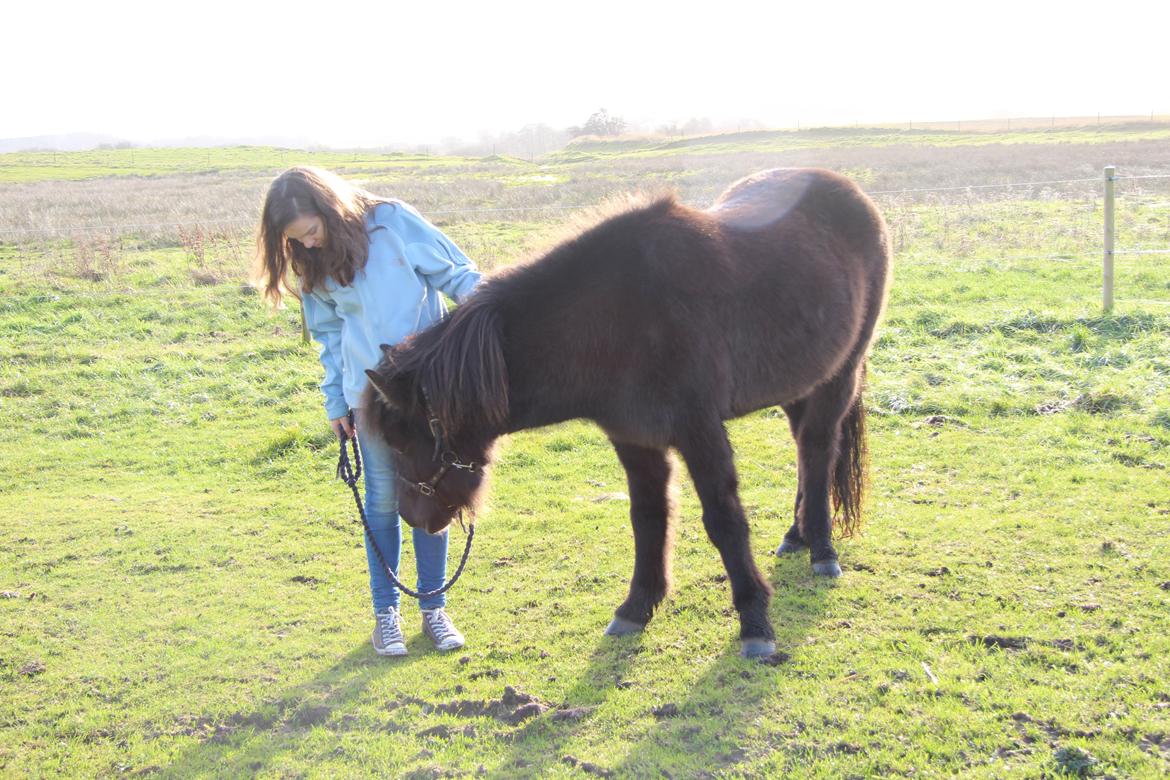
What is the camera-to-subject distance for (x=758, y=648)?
3742 millimetres

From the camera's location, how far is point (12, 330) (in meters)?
10.5

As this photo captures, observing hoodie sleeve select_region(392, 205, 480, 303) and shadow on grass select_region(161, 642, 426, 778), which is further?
hoodie sleeve select_region(392, 205, 480, 303)

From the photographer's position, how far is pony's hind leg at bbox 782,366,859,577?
466cm

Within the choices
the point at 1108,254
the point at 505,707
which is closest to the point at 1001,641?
the point at 505,707

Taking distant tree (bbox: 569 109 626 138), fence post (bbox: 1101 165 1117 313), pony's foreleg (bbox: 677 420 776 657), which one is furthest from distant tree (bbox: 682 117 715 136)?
pony's foreleg (bbox: 677 420 776 657)

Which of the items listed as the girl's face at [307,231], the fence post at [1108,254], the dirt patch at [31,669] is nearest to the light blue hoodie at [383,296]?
the girl's face at [307,231]

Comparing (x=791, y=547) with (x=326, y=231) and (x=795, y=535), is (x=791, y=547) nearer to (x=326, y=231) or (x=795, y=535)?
(x=795, y=535)

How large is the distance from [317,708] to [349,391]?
133cm

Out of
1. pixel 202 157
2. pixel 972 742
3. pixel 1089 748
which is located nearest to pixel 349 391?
pixel 972 742

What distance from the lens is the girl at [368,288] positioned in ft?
11.8

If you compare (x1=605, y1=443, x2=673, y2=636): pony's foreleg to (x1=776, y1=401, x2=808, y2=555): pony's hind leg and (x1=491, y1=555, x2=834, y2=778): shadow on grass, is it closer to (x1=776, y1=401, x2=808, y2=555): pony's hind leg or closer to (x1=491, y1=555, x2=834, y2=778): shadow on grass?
(x1=491, y1=555, x2=834, y2=778): shadow on grass

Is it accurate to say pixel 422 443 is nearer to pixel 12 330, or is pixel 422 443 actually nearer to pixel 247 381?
pixel 247 381

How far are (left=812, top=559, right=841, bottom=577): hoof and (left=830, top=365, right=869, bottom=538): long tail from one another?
1.43 ft

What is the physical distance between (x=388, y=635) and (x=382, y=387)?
1308 millimetres
